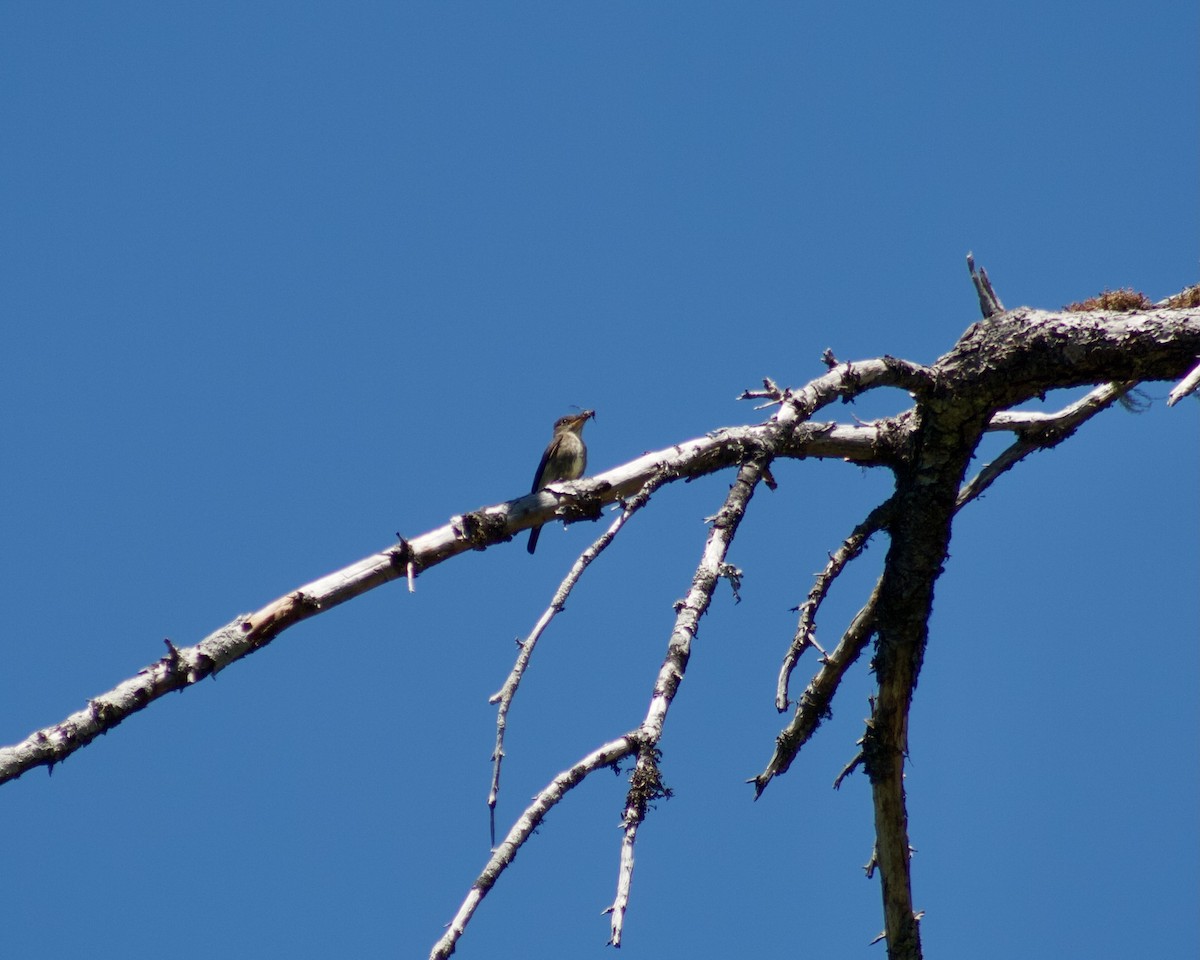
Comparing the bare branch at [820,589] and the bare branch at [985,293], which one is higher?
the bare branch at [985,293]

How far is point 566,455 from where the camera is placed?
33.7ft

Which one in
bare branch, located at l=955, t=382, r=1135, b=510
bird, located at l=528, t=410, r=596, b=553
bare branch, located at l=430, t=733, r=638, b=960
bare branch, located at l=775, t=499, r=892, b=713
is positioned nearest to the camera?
bare branch, located at l=430, t=733, r=638, b=960

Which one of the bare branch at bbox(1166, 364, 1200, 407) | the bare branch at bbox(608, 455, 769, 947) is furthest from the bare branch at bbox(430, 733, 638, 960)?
the bare branch at bbox(1166, 364, 1200, 407)

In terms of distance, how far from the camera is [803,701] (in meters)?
4.87

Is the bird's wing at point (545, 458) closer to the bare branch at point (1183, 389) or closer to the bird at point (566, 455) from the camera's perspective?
the bird at point (566, 455)

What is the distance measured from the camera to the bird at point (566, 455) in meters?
10.3

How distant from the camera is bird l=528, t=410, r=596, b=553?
10273 mm

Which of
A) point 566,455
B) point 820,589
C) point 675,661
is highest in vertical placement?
point 566,455

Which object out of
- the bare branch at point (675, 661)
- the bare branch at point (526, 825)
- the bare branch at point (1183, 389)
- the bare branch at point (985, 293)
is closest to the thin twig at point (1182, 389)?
the bare branch at point (1183, 389)

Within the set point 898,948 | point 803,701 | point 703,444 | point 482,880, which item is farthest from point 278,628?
point 898,948

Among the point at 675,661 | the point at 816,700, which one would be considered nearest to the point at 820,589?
the point at 816,700

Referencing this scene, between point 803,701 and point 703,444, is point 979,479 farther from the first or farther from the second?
point 703,444

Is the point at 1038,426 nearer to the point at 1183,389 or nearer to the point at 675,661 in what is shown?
the point at 1183,389

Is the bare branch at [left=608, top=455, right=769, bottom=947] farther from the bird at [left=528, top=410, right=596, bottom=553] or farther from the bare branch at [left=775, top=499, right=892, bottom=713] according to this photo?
the bird at [left=528, top=410, right=596, bottom=553]
